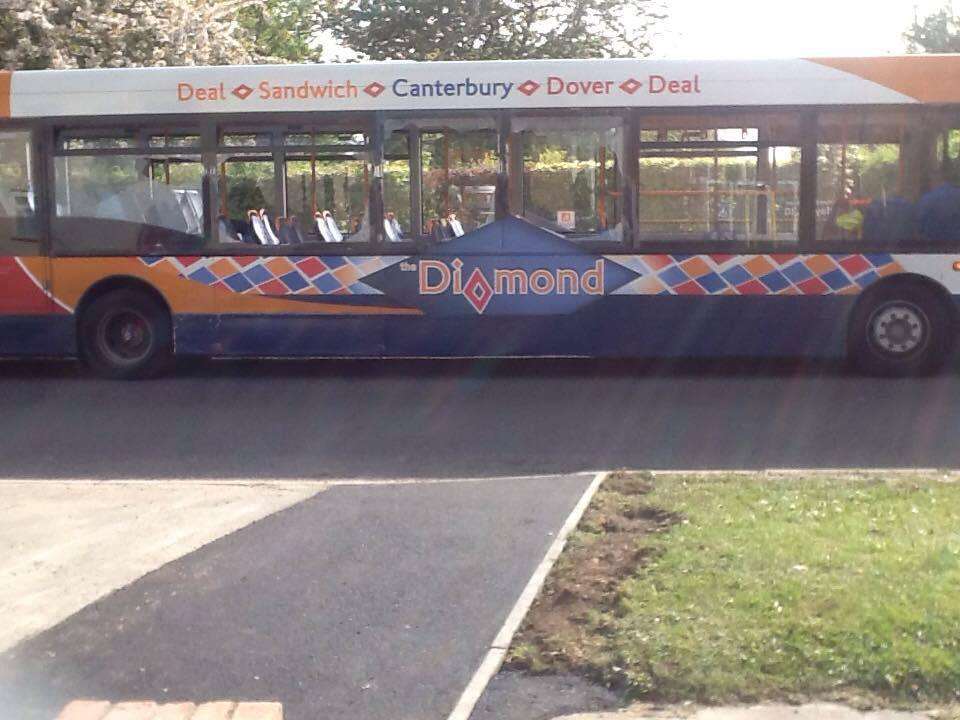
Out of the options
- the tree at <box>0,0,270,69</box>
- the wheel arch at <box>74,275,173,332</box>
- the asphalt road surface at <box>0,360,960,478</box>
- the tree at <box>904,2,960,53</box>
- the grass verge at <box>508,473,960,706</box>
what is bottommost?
the asphalt road surface at <box>0,360,960,478</box>

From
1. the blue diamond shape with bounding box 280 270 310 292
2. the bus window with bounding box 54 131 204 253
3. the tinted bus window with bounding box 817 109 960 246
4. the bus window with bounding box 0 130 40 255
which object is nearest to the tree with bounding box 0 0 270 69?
the bus window with bounding box 0 130 40 255

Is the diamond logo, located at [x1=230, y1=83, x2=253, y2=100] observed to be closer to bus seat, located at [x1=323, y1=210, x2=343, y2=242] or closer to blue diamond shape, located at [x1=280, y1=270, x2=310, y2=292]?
bus seat, located at [x1=323, y1=210, x2=343, y2=242]

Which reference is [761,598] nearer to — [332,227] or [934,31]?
[332,227]

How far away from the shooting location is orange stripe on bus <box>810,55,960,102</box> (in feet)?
41.9

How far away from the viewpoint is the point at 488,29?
33.6 m

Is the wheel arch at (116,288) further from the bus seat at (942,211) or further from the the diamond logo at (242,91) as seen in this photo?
the bus seat at (942,211)

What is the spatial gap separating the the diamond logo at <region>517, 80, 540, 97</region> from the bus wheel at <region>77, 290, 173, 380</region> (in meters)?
4.04

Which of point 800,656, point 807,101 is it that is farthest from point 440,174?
point 800,656

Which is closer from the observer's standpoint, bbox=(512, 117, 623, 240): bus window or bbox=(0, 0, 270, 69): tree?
bbox=(512, 117, 623, 240): bus window

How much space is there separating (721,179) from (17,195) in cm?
681

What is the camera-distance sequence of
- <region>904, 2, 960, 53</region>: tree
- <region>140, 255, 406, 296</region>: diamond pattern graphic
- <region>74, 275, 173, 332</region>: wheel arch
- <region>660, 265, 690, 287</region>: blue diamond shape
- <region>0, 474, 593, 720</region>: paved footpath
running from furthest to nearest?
<region>904, 2, 960, 53</region>: tree, <region>74, 275, 173, 332</region>: wheel arch, <region>140, 255, 406, 296</region>: diamond pattern graphic, <region>660, 265, 690, 287</region>: blue diamond shape, <region>0, 474, 593, 720</region>: paved footpath

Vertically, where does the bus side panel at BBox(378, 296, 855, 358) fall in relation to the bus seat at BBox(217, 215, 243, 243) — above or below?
below

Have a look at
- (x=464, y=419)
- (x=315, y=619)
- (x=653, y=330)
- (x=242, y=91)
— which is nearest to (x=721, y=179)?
(x=653, y=330)

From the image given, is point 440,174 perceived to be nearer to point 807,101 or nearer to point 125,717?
point 807,101
